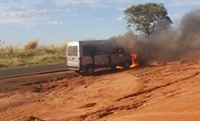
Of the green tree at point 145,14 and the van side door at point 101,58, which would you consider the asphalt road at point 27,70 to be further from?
the green tree at point 145,14

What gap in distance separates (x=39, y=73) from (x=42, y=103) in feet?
31.1

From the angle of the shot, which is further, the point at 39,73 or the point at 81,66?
the point at 39,73

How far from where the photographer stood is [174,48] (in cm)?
2619

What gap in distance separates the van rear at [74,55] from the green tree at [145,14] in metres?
24.7

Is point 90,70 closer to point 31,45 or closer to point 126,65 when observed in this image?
point 126,65

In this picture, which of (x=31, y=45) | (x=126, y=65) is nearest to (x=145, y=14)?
(x=31, y=45)

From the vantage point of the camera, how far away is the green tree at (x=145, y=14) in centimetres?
4572

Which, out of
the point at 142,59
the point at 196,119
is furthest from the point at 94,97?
the point at 142,59

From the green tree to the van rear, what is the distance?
24.7 m

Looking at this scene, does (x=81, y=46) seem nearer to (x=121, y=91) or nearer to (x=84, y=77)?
(x=84, y=77)

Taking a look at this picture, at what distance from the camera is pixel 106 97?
13.3 m

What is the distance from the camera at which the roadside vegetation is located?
1204 inches

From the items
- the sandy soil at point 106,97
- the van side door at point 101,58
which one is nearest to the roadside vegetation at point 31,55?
the van side door at point 101,58

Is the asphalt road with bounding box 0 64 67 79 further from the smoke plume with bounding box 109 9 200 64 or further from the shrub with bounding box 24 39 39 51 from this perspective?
the shrub with bounding box 24 39 39 51
